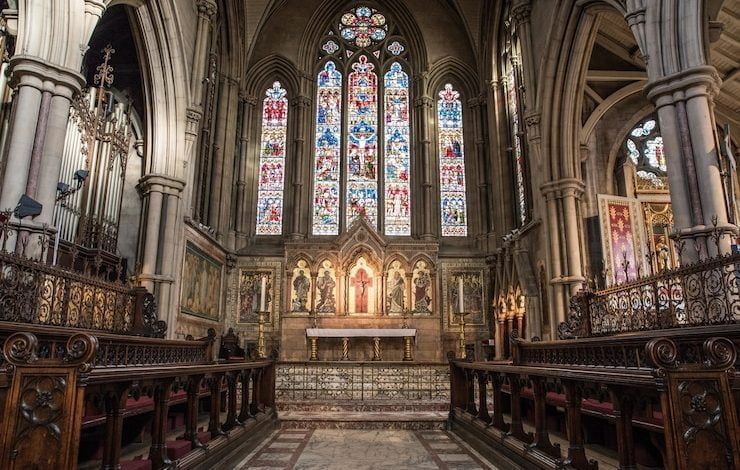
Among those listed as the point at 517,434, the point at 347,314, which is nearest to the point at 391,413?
the point at 517,434

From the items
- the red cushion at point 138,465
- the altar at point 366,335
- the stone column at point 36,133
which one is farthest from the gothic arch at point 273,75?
the red cushion at point 138,465

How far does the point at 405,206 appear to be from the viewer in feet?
57.1

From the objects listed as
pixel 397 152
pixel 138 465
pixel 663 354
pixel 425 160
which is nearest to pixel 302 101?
pixel 397 152

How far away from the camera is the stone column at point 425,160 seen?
16.8 metres

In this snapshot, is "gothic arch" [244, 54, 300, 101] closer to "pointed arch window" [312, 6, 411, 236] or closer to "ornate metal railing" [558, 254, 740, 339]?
"pointed arch window" [312, 6, 411, 236]

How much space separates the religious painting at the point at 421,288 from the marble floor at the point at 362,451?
24.9 feet

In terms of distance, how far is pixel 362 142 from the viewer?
1784 cm

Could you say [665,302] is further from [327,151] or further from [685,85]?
[327,151]

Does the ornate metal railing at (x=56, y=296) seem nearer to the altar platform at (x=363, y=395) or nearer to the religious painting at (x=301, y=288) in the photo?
the altar platform at (x=363, y=395)

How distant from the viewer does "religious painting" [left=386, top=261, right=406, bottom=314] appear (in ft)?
50.2

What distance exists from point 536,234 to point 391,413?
5801mm

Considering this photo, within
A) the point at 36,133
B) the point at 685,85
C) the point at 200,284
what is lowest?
the point at 200,284

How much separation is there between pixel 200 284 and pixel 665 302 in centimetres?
1040

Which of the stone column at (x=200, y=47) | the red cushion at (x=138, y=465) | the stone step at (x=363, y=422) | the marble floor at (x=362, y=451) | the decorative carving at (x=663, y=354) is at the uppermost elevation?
the stone column at (x=200, y=47)
